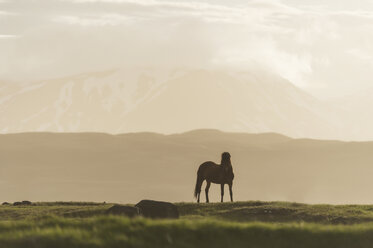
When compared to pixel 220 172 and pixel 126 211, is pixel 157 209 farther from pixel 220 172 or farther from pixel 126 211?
pixel 220 172

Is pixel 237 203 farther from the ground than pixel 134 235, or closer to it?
farther from the ground

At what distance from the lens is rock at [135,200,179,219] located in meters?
34.3

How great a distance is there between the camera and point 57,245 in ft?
65.3

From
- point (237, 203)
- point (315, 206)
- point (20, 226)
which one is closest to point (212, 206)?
point (237, 203)

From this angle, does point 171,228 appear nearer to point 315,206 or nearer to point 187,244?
point 187,244

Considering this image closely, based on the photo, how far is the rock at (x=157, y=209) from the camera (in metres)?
34.3

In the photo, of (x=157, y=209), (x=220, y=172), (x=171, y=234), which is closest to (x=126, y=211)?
(x=157, y=209)

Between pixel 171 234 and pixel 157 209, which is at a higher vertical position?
pixel 157 209

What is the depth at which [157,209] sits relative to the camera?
35000mm

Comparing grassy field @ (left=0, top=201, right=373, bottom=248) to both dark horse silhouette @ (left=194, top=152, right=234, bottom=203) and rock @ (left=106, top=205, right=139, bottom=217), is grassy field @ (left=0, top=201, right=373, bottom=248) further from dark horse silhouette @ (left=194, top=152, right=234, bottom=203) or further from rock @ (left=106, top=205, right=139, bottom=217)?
dark horse silhouette @ (left=194, top=152, right=234, bottom=203)

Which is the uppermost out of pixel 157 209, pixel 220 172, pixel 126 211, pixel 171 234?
pixel 220 172

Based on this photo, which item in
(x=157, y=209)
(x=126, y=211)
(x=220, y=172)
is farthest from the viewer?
(x=220, y=172)

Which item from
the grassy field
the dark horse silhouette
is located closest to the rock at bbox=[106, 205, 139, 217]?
the grassy field

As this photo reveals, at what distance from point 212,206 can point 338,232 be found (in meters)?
19.8
